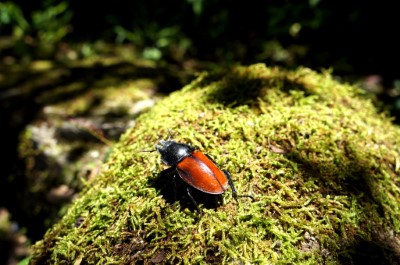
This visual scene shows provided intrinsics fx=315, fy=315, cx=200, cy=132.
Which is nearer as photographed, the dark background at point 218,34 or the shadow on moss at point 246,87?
the shadow on moss at point 246,87

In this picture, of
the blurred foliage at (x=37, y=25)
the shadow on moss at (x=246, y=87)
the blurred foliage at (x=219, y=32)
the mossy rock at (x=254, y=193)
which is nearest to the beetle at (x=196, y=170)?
the mossy rock at (x=254, y=193)

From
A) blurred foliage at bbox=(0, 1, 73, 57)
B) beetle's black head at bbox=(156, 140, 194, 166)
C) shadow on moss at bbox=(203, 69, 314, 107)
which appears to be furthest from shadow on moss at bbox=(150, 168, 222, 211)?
blurred foliage at bbox=(0, 1, 73, 57)

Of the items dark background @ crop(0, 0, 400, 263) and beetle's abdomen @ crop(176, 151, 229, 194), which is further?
dark background @ crop(0, 0, 400, 263)

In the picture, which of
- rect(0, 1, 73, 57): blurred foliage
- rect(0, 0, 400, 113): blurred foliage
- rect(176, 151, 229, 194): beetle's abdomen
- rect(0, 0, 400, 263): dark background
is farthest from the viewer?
rect(0, 1, 73, 57): blurred foliage

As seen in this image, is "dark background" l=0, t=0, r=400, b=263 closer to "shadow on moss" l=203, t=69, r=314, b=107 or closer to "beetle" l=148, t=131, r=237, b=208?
"shadow on moss" l=203, t=69, r=314, b=107

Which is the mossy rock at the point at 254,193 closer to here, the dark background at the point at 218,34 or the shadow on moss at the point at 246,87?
the shadow on moss at the point at 246,87

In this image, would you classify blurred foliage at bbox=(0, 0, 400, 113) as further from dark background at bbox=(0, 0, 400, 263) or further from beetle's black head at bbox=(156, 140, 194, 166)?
beetle's black head at bbox=(156, 140, 194, 166)

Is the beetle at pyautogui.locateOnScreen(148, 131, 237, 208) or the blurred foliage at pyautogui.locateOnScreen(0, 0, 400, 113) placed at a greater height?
the beetle at pyautogui.locateOnScreen(148, 131, 237, 208)

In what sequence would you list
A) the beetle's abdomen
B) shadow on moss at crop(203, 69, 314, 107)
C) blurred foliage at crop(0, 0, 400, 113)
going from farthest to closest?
blurred foliage at crop(0, 0, 400, 113) < shadow on moss at crop(203, 69, 314, 107) < the beetle's abdomen
